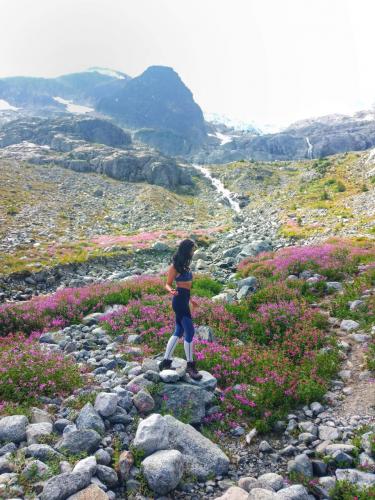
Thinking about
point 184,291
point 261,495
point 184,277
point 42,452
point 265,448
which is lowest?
point 265,448

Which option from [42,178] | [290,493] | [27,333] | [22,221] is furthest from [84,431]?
[42,178]

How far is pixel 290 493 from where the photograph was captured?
5574mm

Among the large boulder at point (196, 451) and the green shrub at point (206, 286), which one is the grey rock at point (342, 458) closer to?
the large boulder at point (196, 451)

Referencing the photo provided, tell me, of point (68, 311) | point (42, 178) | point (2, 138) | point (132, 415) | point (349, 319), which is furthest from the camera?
point (2, 138)

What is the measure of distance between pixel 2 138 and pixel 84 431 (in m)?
160

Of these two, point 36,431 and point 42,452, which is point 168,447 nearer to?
point 42,452

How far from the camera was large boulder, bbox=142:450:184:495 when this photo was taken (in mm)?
5633

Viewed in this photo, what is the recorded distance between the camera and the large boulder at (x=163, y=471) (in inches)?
222

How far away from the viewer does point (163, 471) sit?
18.6 feet

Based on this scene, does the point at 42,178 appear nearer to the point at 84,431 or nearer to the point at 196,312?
the point at 196,312

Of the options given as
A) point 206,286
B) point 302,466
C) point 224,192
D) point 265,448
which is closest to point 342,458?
point 302,466

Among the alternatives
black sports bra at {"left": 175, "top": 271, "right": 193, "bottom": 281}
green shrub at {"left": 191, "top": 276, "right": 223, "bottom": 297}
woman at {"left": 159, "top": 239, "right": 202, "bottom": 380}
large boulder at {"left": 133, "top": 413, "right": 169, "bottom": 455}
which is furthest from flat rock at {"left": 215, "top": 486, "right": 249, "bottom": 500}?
green shrub at {"left": 191, "top": 276, "right": 223, "bottom": 297}

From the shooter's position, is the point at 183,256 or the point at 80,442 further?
the point at 183,256

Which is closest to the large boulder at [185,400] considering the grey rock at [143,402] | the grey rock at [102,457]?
the grey rock at [143,402]
